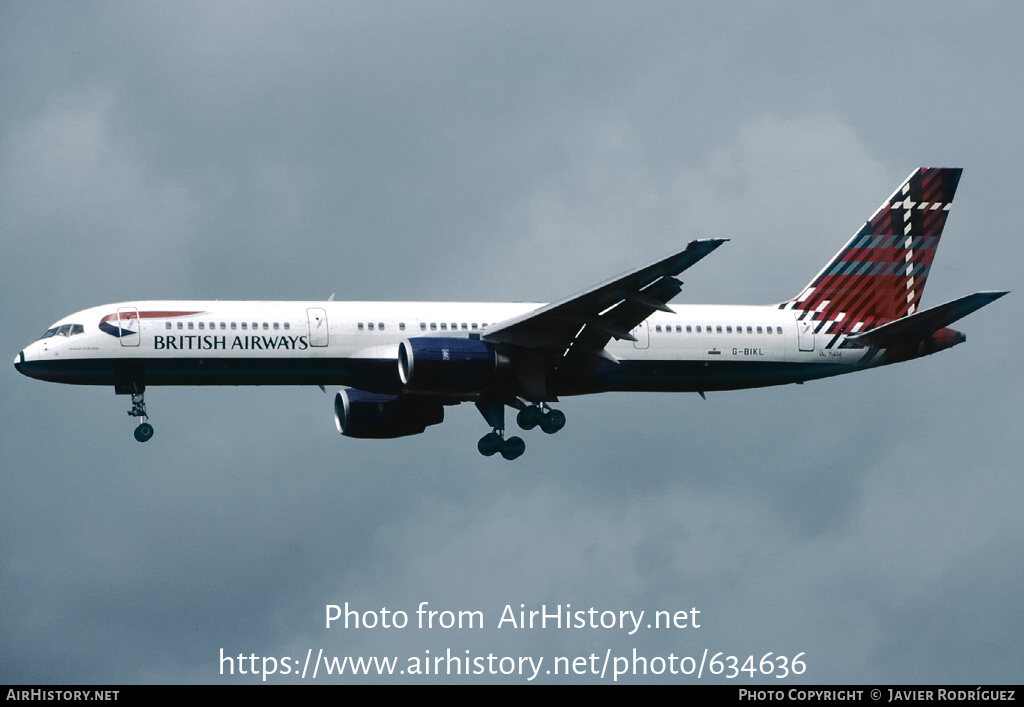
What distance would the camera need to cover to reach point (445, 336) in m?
64.4

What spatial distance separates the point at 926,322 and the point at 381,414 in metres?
20.1

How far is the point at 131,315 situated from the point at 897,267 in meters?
28.9

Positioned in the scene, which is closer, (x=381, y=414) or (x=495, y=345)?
(x=495, y=345)

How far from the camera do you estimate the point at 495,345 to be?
206 feet

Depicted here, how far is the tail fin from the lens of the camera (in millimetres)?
69562

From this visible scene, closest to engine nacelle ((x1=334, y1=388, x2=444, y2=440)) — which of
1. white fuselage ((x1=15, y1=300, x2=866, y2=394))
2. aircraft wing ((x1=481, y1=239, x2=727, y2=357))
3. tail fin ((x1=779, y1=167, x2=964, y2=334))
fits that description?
white fuselage ((x1=15, y1=300, x2=866, y2=394))

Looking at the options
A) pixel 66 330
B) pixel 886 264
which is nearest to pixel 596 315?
pixel 886 264

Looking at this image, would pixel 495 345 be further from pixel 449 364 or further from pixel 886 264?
pixel 886 264

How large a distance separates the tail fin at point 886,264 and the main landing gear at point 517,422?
1039cm

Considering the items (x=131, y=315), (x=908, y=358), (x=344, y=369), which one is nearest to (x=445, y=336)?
(x=344, y=369)

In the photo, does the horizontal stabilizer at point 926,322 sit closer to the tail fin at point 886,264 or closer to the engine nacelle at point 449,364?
the tail fin at point 886,264

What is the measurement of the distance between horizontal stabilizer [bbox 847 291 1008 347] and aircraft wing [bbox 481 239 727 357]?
949 cm

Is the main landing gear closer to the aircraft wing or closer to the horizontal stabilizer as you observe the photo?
the aircraft wing

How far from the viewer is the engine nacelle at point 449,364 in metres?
61.5
